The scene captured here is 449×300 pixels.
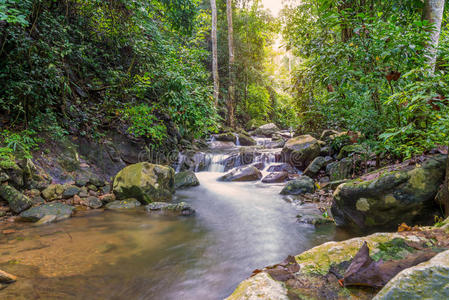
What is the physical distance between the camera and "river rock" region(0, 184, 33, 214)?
4.21 meters

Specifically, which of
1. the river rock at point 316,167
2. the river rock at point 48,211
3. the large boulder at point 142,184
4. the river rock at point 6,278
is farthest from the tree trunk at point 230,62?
the river rock at point 6,278

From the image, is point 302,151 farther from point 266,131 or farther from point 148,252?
point 266,131

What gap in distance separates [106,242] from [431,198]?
15.0 ft

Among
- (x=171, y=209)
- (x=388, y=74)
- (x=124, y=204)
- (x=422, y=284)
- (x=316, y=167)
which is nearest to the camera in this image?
(x=422, y=284)

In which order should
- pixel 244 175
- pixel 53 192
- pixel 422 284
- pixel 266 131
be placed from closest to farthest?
pixel 422 284
pixel 53 192
pixel 244 175
pixel 266 131

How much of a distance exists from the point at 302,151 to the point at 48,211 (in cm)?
755

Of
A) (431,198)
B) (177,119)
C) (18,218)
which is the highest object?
(177,119)

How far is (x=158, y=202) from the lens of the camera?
17.8ft

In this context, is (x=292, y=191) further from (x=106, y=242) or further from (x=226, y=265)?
(x=106, y=242)

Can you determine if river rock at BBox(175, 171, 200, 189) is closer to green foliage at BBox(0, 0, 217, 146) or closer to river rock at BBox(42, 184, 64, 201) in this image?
green foliage at BBox(0, 0, 217, 146)

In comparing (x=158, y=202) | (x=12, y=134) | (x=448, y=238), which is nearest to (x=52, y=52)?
(x=12, y=134)

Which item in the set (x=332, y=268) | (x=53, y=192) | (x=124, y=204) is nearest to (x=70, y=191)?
(x=53, y=192)

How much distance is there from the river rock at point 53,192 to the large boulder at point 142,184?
1.08m

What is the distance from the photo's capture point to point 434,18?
340 centimetres
